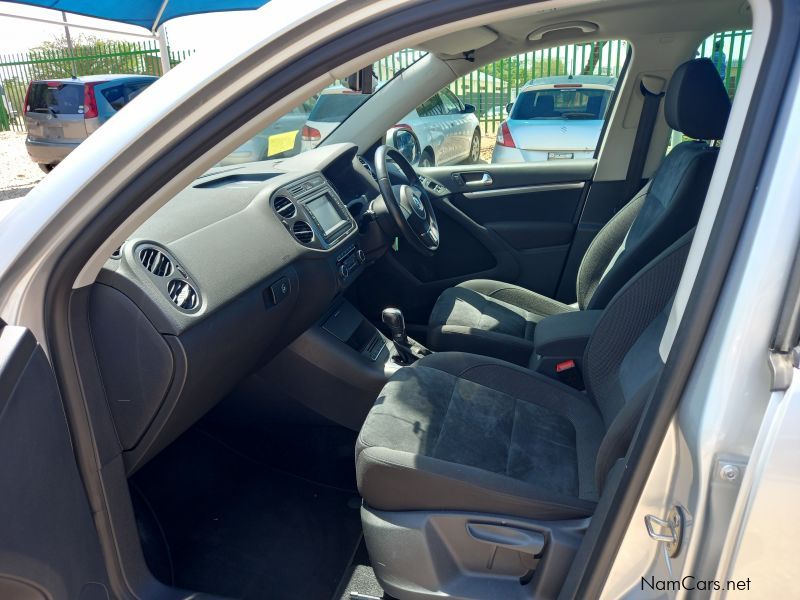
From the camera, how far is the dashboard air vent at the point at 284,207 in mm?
2079

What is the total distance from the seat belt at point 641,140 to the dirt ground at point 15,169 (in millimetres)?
7060

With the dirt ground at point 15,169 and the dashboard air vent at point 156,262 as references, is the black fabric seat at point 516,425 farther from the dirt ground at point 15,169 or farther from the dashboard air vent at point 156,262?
the dirt ground at point 15,169

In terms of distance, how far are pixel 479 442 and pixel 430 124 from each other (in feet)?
13.6

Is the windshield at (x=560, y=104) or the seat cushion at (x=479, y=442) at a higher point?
the seat cushion at (x=479, y=442)

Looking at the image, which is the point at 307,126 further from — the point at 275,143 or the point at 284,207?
the point at 284,207

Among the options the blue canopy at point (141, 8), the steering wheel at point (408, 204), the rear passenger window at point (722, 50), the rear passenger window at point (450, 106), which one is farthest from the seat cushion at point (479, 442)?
the blue canopy at point (141, 8)

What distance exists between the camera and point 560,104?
6637 mm

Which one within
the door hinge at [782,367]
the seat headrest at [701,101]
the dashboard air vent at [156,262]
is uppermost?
the seat headrest at [701,101]

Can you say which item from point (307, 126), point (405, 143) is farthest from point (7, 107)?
point (405, 143)

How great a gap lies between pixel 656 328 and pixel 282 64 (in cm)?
99

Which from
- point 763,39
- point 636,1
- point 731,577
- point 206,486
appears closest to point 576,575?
point 731,577

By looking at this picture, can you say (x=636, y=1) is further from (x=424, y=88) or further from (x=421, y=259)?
(x=421, y=259)

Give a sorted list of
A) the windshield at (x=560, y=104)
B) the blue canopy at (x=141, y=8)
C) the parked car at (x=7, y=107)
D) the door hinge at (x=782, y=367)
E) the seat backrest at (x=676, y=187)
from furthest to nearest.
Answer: the parked car at (x=7, y=107)
the blue canopy at (x=141, y=8)
the windshield at (x=560, y=104)
the seat backrest at (x=676, y=187)
the door hinge at (x=782, y=367)

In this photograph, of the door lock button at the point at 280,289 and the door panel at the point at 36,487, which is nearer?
the door panel at the point at 36,487
